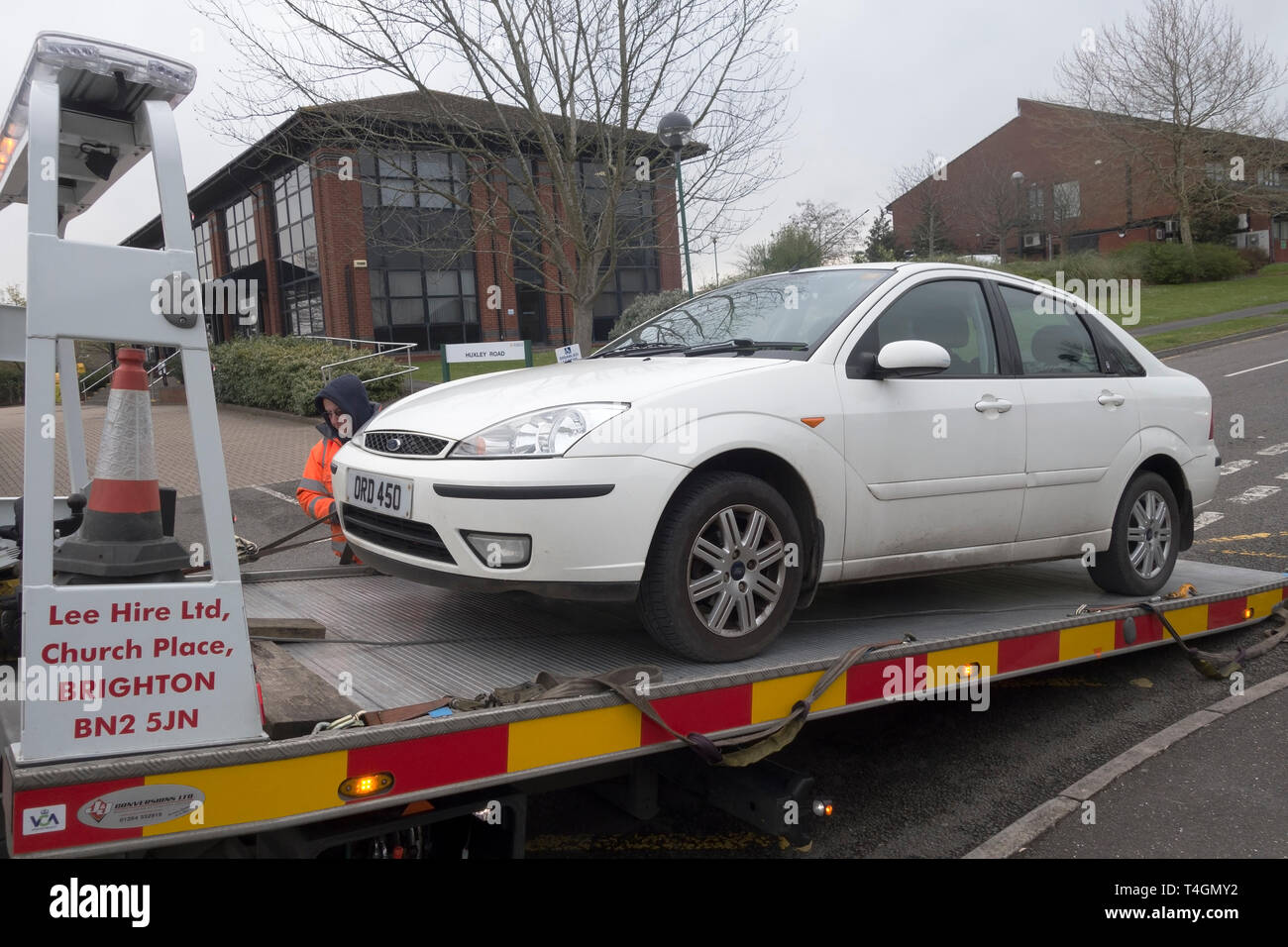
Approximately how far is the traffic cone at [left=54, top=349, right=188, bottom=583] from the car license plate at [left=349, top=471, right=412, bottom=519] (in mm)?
804

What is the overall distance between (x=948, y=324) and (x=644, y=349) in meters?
1.30

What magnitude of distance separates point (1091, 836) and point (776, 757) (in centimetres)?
124

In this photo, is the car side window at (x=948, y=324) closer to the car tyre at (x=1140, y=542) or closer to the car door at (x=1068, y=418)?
the car door at (x=1068, y=418)

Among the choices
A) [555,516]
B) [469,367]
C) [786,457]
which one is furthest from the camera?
[469,367]

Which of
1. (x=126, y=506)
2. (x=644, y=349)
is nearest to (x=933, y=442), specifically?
(x=644, y=349)

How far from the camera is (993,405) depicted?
14.1ft

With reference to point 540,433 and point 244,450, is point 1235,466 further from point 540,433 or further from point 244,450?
point 244,450

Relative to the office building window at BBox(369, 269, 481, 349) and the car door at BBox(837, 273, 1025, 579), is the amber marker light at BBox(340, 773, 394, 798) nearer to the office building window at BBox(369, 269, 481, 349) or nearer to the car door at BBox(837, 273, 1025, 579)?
the car door at BBox(837, 273, 1025, 579)

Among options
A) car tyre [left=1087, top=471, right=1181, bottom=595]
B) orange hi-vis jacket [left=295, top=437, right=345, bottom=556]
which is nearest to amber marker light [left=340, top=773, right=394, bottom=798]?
orange hi-vis jacket [left=295, top=437, right=345, bottom=556]

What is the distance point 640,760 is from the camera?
10.7ft

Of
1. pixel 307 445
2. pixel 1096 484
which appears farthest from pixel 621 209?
pixel 1096 484

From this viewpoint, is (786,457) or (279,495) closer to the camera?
(786,457)

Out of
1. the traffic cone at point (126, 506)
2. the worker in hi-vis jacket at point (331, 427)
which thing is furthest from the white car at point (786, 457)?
the worker in hi-vis jacket at point (331, 427)

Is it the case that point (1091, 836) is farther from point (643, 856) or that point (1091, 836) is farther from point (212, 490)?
point (212, 490)
